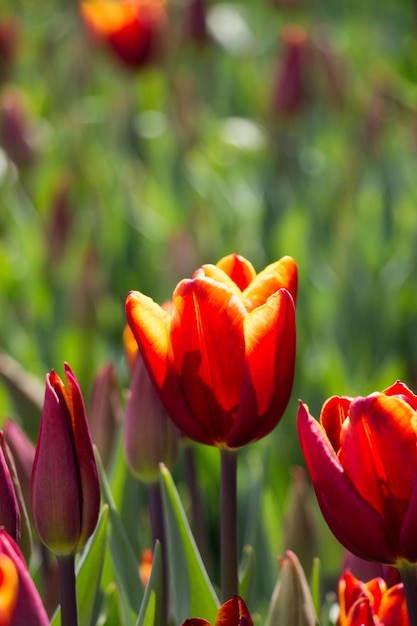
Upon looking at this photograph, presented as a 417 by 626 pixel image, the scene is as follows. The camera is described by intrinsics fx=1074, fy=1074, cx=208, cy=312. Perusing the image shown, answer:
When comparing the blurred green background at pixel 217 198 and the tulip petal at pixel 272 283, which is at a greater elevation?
the blurred green background at pixel 217 198

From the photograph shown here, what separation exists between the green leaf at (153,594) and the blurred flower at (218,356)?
68 mm

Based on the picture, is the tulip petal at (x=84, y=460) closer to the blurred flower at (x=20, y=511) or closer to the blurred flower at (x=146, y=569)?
the blurred flower at (x=20, y=511)

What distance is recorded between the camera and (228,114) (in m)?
2.73

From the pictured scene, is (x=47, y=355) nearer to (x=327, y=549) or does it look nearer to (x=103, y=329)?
(x=103, y=329)

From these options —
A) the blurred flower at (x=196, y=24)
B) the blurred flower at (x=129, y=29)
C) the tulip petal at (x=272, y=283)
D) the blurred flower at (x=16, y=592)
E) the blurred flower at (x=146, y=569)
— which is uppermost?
the blurred flower at (x=196, y=24)

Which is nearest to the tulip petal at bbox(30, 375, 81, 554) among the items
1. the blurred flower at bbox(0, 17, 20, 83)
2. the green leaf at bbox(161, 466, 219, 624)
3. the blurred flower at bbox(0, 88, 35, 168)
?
the green leaf at bbox(161, 466, 219, 624)

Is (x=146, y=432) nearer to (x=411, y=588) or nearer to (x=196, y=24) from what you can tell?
(x=411, y=588)

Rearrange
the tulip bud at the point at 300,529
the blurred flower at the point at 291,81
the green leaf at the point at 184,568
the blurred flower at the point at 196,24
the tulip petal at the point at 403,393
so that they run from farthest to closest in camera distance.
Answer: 1. the blurred flower at the point at 196,24
2. the blurred flower at the point at 291,81
3. the tulip bud at the point at 300,529
4. the green leaf at the point at 184,568
5. the tulip petal at the point at 403,393

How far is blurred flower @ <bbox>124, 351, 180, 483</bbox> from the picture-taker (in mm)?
674

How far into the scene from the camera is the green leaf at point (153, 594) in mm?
561

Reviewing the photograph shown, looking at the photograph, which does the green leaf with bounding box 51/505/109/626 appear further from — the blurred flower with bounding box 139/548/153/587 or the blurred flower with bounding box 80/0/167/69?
the blurred flower with bounding box 80/0/167/69

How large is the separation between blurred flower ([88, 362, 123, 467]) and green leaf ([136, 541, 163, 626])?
240 mm

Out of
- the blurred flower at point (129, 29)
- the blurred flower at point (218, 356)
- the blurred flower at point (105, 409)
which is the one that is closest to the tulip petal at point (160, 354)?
the blurred flower at point (218, 356)

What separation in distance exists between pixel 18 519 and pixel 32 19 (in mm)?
3379
